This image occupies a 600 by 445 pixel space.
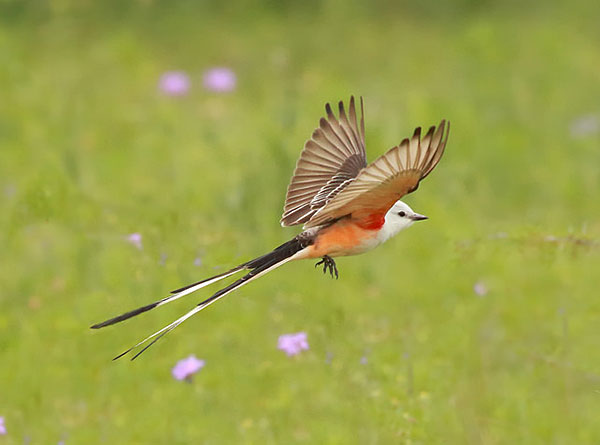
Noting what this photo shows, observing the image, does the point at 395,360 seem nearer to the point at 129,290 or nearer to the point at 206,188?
the point at 129,290

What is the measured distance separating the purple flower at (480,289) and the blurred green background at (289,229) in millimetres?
60

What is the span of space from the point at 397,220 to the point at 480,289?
56.7 inches

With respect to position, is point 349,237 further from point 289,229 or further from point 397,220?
point 289,229

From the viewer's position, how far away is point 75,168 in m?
5.59

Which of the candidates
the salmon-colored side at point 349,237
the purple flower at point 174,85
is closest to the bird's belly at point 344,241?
the salmon-colored side at point 349,237

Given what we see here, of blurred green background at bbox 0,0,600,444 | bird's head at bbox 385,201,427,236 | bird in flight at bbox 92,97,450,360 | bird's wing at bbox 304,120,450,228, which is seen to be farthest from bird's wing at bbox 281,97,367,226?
bird's wing at bbox 304,120,450,228

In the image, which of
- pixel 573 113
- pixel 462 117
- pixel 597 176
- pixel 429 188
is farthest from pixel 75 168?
pixel 573 113

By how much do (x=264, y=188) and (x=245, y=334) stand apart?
123 cm

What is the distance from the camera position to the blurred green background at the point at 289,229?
4.12m

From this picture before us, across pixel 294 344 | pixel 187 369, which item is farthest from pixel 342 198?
pixel 187 369

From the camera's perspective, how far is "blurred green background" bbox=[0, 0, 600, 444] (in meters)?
4.12

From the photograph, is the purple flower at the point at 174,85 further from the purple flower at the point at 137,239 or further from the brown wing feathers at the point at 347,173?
the brown wing feathers at the point at 347,173

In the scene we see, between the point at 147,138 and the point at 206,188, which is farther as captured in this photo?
Answer: the point at 147,138

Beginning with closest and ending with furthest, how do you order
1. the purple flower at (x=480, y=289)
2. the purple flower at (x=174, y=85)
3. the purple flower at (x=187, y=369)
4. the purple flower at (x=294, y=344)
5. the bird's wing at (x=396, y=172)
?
1. the bird's wing at (x=396, y=172)
2. the purple flower at (x=294, y=344)
3. the purple flower at (x=187, y=369)
4. the purple flower at (x=480, y=289)
5. the purple flower at (x=174, y=85)
